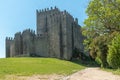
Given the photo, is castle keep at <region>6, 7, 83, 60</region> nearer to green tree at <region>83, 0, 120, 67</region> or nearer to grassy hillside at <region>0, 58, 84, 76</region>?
green tree at <region>83, 0, 120, 67</region>

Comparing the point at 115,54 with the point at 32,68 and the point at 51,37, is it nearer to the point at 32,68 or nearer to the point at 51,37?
the point at 32,68

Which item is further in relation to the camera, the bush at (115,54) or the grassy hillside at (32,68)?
the bush at (115,54)

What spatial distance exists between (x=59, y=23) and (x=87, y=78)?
5800 cm

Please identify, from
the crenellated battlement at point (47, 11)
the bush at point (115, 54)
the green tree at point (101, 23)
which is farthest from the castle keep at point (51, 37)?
the bush at point (115, 54)

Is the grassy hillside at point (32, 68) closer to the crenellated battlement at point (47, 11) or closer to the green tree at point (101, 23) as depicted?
the green tree at point (101, 23)

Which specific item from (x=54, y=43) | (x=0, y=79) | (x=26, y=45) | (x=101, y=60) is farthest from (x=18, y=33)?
(x=0, y=79)

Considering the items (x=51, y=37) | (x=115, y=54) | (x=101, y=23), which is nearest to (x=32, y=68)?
(x=115, y=54)

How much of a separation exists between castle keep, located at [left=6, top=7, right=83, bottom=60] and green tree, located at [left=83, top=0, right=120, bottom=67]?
33.4 m

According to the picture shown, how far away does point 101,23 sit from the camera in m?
39.7

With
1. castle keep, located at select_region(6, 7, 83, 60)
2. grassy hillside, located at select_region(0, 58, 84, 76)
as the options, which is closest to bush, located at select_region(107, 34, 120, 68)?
grassy hillside, located at select_region(0, 58, 84, 76)

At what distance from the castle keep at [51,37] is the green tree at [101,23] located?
33.4 metres

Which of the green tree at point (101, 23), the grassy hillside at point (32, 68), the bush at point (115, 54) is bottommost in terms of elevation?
the grassy hillside at point (32, 68)

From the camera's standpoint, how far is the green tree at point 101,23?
3784cm

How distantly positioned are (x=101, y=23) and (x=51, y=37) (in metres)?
39.9
